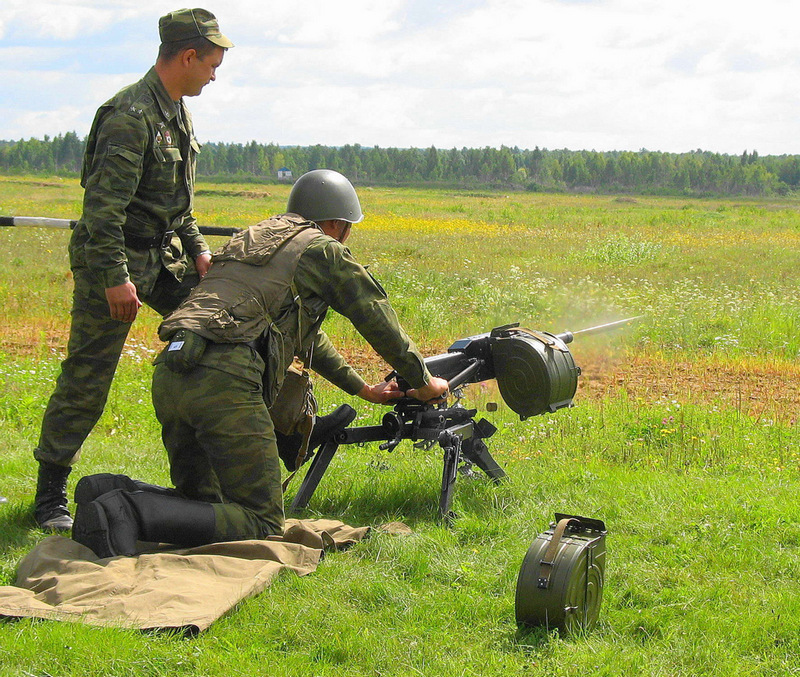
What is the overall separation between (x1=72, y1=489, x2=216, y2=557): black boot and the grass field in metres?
0.46

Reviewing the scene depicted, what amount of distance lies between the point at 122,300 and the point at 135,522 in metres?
1.24

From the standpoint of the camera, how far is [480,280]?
1833 centimetres

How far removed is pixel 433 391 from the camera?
5.11 m

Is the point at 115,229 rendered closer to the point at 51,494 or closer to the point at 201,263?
the point at 201,263

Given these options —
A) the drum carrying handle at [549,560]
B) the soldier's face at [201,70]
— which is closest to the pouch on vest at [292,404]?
the soldier's face at [201,70]

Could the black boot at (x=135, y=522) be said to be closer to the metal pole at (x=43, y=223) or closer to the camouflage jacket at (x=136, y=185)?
the camouflage jacket at (x=136, y=185)

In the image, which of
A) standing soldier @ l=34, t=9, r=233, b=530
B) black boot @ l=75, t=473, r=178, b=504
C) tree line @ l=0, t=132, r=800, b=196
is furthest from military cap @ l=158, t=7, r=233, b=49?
tree line @ l=0, t=132, r=800, b=196

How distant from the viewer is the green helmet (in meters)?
5.09

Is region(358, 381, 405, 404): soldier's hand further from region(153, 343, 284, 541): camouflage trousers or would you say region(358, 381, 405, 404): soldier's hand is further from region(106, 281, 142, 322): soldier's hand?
region(106, 281, 142, 322): soldier's hand

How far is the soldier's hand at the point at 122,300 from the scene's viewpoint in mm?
4875

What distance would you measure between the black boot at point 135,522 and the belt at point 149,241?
1.56m

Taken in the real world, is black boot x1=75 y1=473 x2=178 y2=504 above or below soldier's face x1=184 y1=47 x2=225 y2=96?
below

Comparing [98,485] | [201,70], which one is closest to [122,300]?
[98,485]

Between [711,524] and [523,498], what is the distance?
1.13m
